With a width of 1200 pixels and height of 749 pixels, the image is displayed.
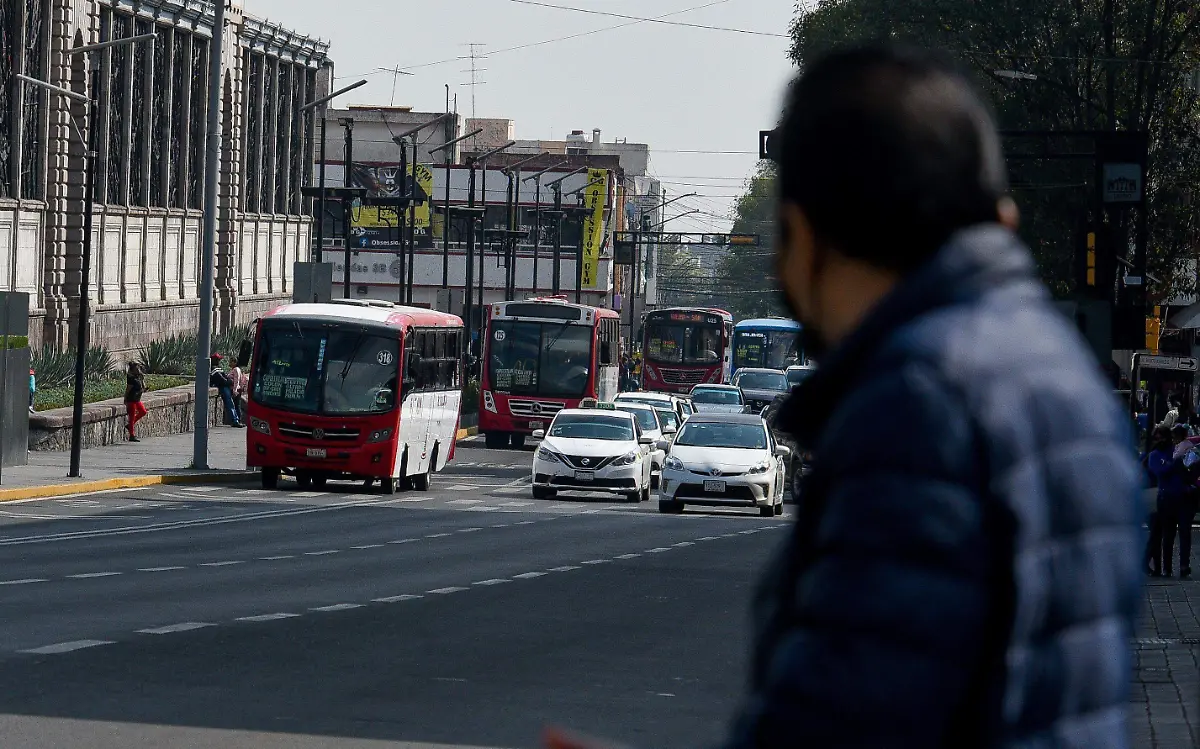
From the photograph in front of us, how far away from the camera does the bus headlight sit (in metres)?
33.1

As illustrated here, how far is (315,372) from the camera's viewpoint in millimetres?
33219

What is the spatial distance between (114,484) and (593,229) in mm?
80677

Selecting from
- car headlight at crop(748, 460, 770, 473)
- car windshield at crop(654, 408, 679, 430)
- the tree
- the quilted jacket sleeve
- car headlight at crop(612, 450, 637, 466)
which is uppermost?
the tree

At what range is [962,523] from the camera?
190cm

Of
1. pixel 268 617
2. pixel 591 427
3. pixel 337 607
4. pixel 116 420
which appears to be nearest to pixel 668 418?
pixel 591 427

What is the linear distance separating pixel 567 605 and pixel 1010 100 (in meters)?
31.7

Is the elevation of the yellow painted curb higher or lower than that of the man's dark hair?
lower

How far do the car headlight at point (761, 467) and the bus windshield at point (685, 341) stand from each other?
41.5 meters

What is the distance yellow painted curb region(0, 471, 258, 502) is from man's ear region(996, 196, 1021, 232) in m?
26.2

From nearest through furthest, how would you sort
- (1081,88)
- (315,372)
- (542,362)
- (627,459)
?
1. (315,372)
2. (627,459)
3. (1081,88)
4. (542,362)

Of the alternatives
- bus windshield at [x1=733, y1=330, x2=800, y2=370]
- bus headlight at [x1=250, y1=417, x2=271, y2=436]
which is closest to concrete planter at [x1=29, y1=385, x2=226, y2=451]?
bus headlight at [x1=250, y1=417, x2=271, y2=436]

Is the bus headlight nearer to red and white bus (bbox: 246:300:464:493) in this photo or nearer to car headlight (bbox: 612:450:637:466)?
red and white bus (bbox: 246:300:464:493)

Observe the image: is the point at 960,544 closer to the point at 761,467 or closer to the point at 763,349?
the point at 761,467

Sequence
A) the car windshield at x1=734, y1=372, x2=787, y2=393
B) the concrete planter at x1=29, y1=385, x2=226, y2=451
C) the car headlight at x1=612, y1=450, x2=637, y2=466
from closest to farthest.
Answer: the car headlight at x1=612, y1=450, x2=637, y2=466 → the concrete planter at x1=29, y1=385, x2=226, y2=451 → the car windshield at x1=734, y1=372, x2=787, y2=393
